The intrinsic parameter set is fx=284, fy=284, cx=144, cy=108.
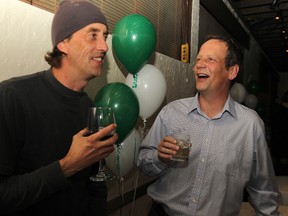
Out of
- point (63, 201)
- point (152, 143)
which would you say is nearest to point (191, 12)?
point (152, 143)

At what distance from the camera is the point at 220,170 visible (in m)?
1.71

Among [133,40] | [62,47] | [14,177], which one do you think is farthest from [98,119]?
[133,40]

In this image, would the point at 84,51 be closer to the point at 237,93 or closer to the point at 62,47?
the point at 62,47

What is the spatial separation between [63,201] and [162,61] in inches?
82.7

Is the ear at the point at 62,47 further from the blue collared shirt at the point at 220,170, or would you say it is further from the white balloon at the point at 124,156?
the blue collared shirt at the point at 220,170

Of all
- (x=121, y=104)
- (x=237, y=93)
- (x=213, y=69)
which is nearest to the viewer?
(x=121, y=104)

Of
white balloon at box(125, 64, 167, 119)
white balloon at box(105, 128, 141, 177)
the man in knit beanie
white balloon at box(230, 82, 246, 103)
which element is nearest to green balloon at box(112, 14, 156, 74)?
white balloon at box(125, 64, 167, 119)

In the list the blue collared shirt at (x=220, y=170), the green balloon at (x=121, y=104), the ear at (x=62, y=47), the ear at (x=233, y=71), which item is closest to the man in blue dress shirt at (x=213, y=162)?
the blue collared shirt at (x=220, y=170)

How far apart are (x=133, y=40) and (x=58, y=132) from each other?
877mm

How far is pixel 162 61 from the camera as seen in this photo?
10.1 feet

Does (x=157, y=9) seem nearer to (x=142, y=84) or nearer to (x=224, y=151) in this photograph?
(x=142, y=84)

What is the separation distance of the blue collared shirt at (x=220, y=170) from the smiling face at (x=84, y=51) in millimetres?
704

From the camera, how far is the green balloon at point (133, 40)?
6.19 ft

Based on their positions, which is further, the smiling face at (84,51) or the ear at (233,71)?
the ear at (233,71)
